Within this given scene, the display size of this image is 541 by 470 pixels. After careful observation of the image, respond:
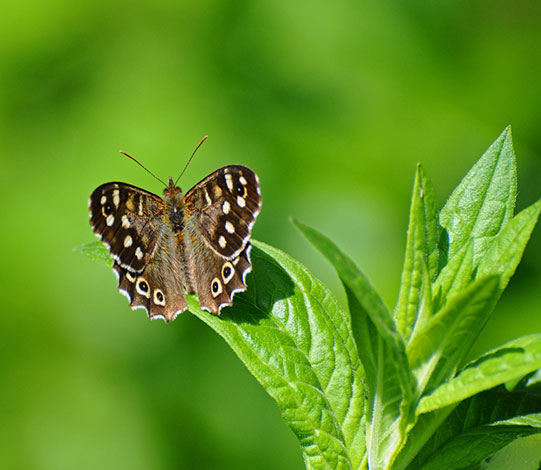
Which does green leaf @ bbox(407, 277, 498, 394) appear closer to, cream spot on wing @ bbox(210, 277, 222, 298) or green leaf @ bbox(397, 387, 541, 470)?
green leaf @ bbox(397, 387, 541, 470)

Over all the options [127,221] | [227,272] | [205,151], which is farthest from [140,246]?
[205,151]

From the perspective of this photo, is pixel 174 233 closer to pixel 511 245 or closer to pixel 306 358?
pixel 306 358

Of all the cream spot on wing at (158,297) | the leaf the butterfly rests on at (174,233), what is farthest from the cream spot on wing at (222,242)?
the cream spot on wing at (158,297)

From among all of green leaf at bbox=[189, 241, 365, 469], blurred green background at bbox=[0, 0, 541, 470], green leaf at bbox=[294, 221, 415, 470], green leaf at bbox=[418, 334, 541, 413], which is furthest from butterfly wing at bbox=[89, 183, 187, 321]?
blurred green background at bbox=[0, 0, 541, 470]

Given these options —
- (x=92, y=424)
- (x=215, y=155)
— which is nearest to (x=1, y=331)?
(x=92, y=424)

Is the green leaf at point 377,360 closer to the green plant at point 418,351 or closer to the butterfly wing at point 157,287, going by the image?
the green plant at point 418,351

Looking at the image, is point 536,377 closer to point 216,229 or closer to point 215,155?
point 216,229
